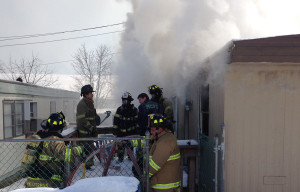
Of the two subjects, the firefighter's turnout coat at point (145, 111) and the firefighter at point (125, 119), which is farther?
the firefighter at point (125, 119)

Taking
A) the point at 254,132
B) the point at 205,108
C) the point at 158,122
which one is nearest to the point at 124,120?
the point at 205,108

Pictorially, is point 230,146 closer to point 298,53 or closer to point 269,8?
point 298,53

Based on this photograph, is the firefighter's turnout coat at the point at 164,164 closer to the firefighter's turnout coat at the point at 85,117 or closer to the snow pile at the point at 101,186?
the snow pile at the point at 101,186

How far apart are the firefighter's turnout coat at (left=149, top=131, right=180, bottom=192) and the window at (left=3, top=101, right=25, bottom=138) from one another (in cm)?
597

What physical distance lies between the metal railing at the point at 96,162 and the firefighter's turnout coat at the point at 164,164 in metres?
0.12

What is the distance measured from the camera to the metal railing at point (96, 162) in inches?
146

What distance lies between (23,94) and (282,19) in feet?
27.0

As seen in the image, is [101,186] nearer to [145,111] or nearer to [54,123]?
[54,123]

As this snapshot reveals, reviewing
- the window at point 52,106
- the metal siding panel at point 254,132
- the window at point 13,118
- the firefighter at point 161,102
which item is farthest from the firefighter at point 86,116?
the window at point 52,106

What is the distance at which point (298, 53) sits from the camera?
3.51 metres

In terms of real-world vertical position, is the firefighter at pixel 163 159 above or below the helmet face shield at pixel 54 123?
below

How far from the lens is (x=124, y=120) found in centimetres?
625

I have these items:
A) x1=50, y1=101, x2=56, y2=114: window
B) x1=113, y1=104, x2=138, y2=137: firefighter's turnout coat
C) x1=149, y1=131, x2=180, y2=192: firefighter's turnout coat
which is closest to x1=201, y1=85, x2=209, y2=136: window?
x1=149, y1=131, x2=180, y2=192: firefighter's turnout coat

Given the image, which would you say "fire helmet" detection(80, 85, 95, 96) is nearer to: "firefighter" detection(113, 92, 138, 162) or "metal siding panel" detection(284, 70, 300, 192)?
"firefighter" detection(113, 92, 138, 162)
